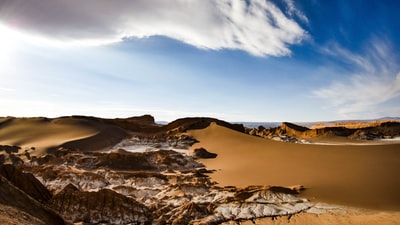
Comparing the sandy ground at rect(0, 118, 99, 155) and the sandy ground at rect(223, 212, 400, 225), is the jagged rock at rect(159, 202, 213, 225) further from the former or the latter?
the sandy ground at rect(0, 118, 99, 155)

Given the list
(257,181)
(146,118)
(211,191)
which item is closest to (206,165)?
(257,181)

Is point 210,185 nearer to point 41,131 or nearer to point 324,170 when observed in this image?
point 324,170

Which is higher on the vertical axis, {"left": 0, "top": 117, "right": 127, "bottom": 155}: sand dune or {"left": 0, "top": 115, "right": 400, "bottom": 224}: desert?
{"left": 0, "top": 117, "right": 127, "bottom": 155}: sand dune

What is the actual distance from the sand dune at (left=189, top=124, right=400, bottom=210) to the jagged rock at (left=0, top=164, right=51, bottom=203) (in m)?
10.2

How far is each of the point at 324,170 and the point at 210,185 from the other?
748 cm

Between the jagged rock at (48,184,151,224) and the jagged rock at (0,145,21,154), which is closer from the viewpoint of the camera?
the jagged rock at (48,184,151,224)

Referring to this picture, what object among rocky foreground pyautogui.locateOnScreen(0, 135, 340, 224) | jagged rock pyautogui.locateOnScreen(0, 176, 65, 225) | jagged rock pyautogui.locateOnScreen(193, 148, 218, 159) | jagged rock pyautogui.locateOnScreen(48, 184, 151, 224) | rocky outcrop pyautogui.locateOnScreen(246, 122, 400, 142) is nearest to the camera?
jagged rock pyautogui.locateOnScreen(0, 176, 65, 225)

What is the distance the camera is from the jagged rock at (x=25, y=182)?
14125 mm

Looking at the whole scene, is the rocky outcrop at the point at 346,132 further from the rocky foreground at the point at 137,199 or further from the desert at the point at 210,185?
the rocky foreground at the point at 137,199

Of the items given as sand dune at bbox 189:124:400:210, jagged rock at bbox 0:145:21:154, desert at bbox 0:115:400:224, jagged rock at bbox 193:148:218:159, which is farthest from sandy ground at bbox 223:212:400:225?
jagged rock at bbox 0:145:21:154

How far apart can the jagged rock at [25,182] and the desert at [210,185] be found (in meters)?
0.04

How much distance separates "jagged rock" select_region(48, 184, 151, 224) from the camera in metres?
12.9

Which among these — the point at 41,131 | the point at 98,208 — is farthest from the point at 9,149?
the point at 98,208

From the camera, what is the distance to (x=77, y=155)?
83.0ft
